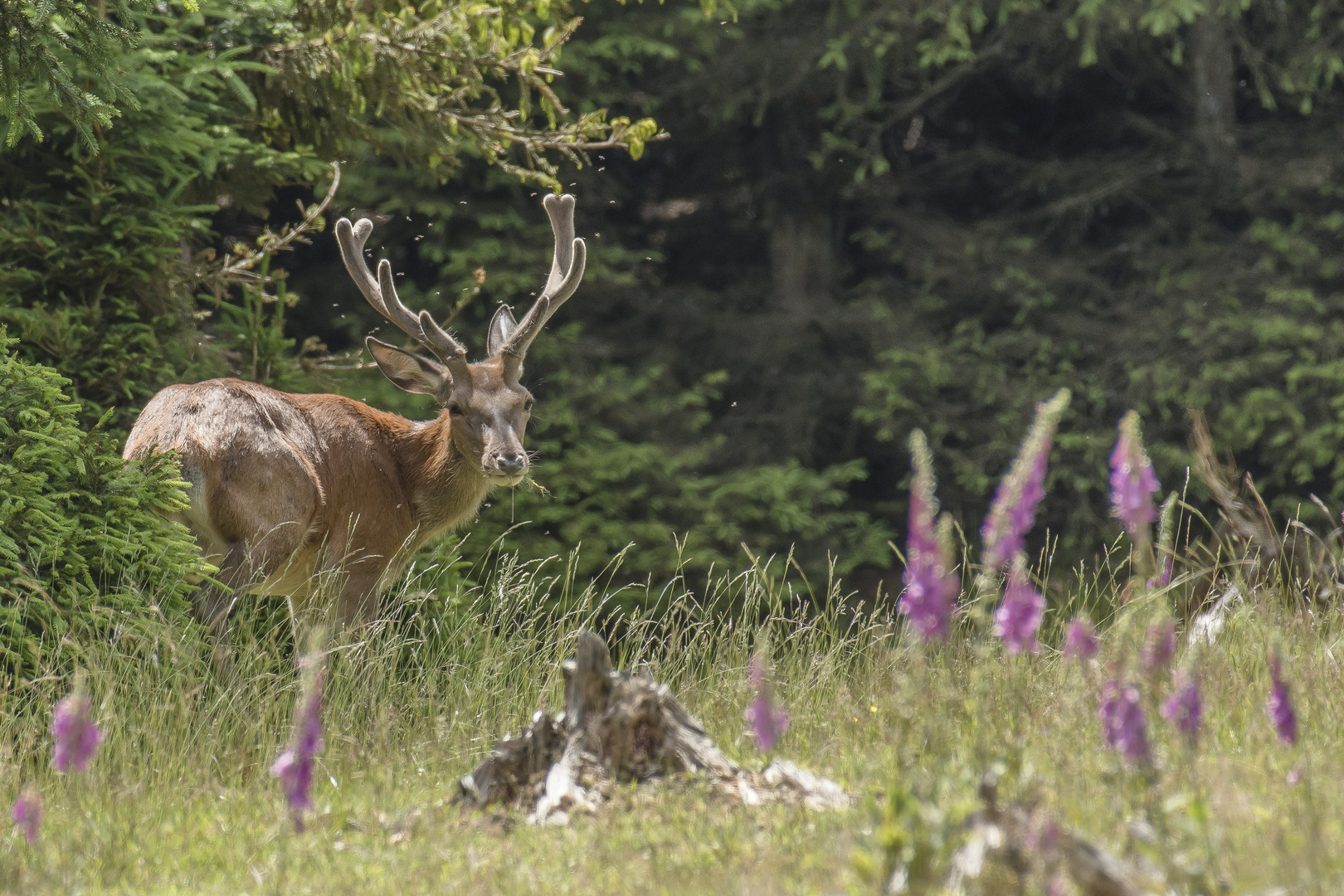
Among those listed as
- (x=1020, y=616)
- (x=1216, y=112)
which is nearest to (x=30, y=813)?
(x=1020, y=616)

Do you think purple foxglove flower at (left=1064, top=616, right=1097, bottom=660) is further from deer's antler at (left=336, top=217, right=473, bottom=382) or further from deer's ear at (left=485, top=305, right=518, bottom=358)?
deer's ear at (left=485, top=305, right=518, bottom=358)

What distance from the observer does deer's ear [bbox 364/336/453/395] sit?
250 inches

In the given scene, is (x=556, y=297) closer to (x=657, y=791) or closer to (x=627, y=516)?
(x=657, y=791)

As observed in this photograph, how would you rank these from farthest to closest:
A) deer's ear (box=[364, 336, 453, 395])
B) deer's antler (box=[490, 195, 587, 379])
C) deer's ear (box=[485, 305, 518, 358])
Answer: deer's ear (box=[485, 305, 518, 358])
deer's antler (box=[490, 195, 587, 379])
deer's ear (box=[364, 336, 453, 395])

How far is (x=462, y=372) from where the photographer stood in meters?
6.34

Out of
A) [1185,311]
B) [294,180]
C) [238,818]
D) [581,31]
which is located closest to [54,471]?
[238,818]

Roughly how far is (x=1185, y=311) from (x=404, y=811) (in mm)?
10517

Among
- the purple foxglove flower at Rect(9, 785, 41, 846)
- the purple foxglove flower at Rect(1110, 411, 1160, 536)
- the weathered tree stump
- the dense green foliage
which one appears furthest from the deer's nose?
the purple foxglove flower at Rect(1110, 411, 1160, 536)

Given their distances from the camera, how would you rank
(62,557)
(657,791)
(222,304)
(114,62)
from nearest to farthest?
(657,791) → (62,557) → (114,62) → (222,304)

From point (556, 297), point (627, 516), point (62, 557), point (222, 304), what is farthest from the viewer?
point (627, 516)

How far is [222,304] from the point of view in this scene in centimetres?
750

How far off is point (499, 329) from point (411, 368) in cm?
62

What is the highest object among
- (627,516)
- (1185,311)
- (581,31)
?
(581,31)

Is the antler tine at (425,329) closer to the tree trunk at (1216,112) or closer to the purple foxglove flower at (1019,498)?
the purple foxglove flower at (1019,498)
